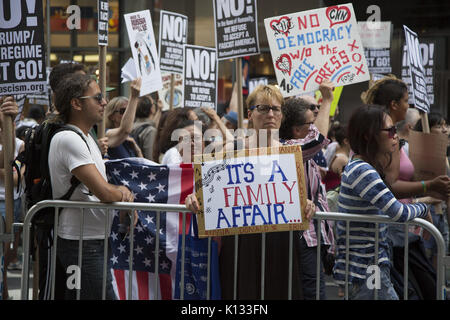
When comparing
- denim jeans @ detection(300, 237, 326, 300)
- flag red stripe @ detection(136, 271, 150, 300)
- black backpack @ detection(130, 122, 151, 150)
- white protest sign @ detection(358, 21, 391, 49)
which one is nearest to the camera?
denim jeans @ detection(300, 237, 326, 300)

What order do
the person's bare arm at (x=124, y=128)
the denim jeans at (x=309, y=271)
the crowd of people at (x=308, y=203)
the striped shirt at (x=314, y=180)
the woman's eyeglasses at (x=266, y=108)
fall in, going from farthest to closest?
the person's bare arm at (x=124, y=128) < the woman's eyeglasses at (x=266, y=108) < the striped shirt at (x=314, y=180) < the denim jeans at (x=309, y=271) < the crowd of people at (x=308, y=203)

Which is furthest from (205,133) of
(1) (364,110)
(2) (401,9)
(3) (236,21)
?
(2) (401,9)

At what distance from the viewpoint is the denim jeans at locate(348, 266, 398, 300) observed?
4.27 m

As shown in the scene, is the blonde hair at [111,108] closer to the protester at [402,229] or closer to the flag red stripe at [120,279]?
the flag red stripe at [120,279]

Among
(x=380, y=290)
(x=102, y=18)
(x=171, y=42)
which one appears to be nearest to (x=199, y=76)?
(x=171, y=42)

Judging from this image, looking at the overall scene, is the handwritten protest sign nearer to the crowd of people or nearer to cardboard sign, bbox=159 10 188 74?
the crowd of people

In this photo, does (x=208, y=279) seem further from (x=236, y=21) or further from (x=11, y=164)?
(x=236, y=21)

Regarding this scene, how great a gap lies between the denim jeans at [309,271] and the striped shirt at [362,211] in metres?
0.27

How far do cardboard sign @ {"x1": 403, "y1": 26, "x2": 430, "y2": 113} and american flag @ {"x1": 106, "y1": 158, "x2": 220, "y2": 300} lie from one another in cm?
250

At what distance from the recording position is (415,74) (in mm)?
6805

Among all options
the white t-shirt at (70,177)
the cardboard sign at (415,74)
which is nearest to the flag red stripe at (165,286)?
the white t-shirt at (70,177)

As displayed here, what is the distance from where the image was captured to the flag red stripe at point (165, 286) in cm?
489

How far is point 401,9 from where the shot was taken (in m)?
15.3

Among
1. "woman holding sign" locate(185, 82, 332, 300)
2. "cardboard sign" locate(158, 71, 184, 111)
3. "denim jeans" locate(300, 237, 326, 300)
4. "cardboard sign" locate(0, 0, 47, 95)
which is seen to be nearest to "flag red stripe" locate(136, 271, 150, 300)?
"woman holding sign" locate(185, 82, 332, 300)
